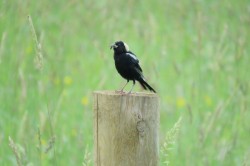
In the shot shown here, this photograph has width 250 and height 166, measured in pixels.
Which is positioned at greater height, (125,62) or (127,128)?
(125,62)

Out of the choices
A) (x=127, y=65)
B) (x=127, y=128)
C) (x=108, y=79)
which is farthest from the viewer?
(x=108, y=79)

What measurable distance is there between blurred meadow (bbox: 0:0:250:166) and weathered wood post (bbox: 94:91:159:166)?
0.35 ft

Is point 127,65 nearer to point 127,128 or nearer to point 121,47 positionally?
point 121,47

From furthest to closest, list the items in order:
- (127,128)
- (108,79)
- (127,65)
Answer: (108,79) < (127,65) < (127,128)

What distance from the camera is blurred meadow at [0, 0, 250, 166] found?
14.9 feet

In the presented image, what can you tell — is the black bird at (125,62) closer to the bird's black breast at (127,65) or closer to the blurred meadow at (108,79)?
the bird's black breast at (127,65)

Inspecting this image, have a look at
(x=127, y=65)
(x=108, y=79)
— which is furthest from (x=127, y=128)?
(x=108, y=79)

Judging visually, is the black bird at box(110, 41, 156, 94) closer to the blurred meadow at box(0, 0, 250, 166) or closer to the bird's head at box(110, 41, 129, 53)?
the bird's head at box(110, 41, 129, 53)

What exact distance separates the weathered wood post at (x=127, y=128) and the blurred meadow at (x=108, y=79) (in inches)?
4.2

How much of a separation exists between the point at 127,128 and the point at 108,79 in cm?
410

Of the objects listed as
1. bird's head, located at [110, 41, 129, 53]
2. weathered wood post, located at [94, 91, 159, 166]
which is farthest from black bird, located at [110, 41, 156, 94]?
weathered wood post, located at [94, 91, 159, 166]

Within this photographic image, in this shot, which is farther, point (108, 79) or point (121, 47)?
point (108, 79)

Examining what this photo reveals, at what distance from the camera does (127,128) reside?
2994mm

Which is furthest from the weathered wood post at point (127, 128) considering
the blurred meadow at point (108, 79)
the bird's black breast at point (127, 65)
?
the bird's black breast at point (127, 65)
